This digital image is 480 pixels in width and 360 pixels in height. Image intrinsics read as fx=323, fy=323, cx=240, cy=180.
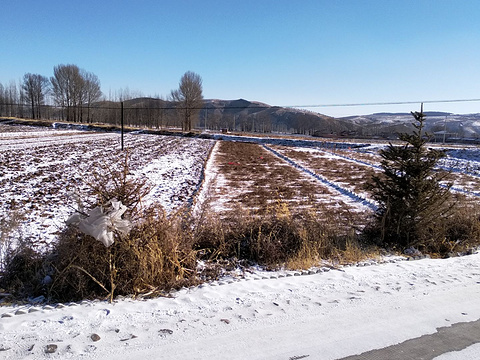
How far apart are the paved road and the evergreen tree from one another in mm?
3081

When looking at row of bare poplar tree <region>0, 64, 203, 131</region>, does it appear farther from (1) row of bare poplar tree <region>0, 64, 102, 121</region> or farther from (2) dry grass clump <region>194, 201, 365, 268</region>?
(2) dry grass clump <region>194, 201, 365, 268</region>

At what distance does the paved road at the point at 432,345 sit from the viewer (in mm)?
3111

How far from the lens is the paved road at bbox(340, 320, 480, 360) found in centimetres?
311

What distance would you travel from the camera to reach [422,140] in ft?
21.1

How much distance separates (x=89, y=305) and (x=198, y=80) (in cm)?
8175

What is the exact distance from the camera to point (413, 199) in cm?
651

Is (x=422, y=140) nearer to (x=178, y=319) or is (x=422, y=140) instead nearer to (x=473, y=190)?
(x=178, y=319)

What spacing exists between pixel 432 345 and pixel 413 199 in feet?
12.4

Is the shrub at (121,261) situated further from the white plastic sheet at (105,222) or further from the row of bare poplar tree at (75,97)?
the row of bare poplar tree at (75,97)

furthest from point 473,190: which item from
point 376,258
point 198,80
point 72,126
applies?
point 198,80

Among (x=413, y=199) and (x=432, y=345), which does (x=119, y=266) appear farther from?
(x=413, y=199)

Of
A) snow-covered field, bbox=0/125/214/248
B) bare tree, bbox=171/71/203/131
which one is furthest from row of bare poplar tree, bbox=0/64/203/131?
snow-covered field, bbox=0/125/214/248

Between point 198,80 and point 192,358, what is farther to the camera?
point 198,80

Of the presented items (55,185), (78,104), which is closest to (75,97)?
(78,104)
